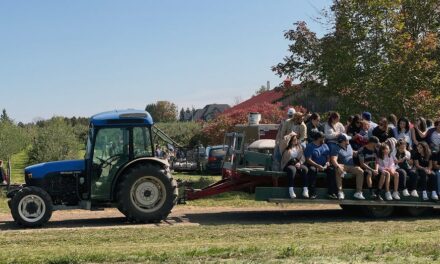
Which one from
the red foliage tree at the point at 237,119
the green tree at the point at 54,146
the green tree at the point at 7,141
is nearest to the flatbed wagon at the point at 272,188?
the red foliage tree at the point at 237,119

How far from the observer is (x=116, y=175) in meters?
11.9

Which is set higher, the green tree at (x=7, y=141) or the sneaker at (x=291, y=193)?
the green tree at (x=7, y=141)

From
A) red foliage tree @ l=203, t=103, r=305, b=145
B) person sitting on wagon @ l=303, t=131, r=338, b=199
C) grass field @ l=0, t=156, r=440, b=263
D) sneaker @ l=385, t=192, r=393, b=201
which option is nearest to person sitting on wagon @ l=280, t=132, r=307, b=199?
person sitting on wagon @ l=303, t=131, r=338, b=199

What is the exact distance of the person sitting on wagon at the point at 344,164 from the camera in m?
12.4

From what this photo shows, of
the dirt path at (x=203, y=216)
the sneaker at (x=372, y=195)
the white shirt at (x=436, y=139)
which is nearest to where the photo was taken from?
the dirt path at (x=203, y=216)

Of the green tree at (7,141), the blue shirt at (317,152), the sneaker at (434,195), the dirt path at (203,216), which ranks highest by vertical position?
the green tree at (7,141)

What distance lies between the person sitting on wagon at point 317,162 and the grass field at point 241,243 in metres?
0.66

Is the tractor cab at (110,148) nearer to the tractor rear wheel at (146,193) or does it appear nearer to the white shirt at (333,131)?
the tractor rear wheel at (146,193)

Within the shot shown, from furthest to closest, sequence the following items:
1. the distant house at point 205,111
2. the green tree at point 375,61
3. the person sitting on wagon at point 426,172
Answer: the distant house at point 205,111, the green tree at point 375,61, the person sitting on wagon at point 426,172

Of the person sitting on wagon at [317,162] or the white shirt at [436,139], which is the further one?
the white shirt at [436,139]

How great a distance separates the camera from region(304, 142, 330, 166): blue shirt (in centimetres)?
1247

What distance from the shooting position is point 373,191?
499 inches

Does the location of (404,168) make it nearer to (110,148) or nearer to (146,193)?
(146,193)

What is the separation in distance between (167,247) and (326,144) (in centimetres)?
479
